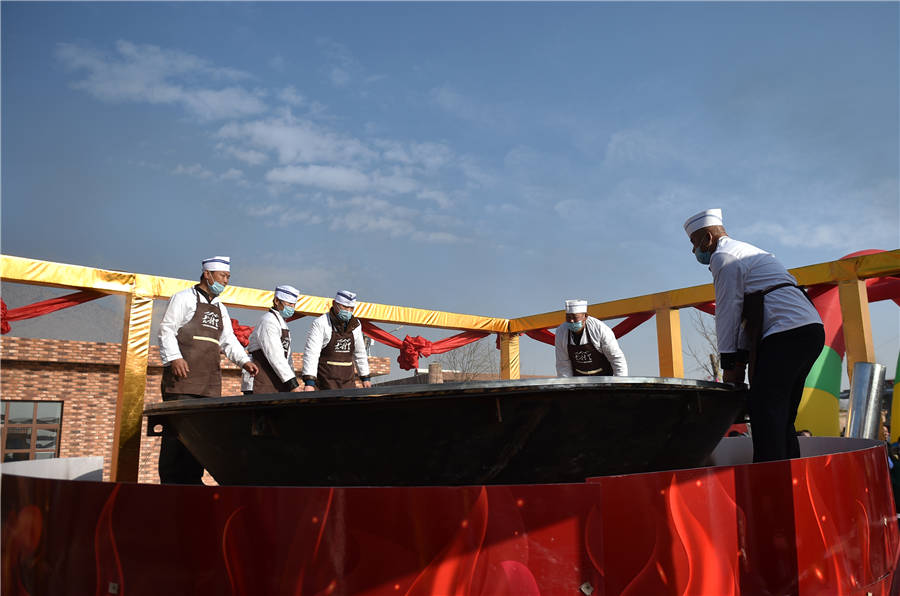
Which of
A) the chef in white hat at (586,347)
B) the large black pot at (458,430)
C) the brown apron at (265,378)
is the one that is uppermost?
the chef in white hat at (586,347)

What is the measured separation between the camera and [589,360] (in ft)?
20.1

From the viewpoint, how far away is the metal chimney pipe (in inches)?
253

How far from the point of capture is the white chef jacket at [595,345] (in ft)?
19.6

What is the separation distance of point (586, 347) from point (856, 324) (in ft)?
10.2

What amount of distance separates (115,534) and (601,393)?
57.5 inches

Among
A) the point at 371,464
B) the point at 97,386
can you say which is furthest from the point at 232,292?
A: the point at 97,386

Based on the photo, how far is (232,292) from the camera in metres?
7.82

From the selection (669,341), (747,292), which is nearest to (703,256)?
(747,292)

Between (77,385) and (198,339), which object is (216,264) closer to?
(198,339)

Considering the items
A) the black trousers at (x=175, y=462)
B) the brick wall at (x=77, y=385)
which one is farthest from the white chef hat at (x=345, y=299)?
the brick wall at (x=77, y=385)

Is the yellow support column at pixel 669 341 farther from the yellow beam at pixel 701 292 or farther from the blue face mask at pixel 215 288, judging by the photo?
the blue face mask at pixel 215 288

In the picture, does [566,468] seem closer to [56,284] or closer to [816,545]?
[816,545]

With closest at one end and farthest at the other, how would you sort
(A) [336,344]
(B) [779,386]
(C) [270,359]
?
(B) [779,386] → (C) [270,359] → (A) [336,344]

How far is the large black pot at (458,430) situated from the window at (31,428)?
1500cm
